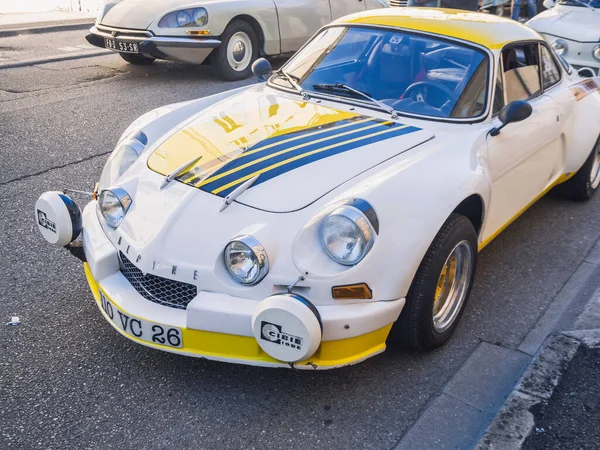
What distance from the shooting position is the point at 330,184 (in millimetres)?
3025

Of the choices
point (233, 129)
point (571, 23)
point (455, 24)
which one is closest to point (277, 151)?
point (233, 129)

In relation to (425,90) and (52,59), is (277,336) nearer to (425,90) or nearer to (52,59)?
(425,90)

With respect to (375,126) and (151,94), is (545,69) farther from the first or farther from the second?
(151,94)

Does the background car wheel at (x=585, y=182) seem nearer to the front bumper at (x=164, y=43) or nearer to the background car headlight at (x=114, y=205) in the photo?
the background car headlight at (x=114, y=205)

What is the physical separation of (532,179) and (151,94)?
4685 millimetres

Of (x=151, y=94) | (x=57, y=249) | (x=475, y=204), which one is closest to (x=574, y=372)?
(x=475, y=204)

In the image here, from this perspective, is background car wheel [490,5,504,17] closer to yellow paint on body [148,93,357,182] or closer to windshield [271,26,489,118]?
windshield [271,26,489,118]

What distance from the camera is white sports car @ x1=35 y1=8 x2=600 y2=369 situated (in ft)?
8.96

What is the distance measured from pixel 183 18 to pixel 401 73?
15.3 ft

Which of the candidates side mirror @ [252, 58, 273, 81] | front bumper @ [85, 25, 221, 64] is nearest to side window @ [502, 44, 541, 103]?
side mirror @ [252, 58, 273, 81]

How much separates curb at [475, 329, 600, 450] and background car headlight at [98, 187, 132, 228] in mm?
1837

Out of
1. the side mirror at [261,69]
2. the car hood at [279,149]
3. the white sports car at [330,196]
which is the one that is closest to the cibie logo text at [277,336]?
the white sports car at [330,196]

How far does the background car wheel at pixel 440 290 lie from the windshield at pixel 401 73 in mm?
787

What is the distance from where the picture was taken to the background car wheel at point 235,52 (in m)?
8.16
